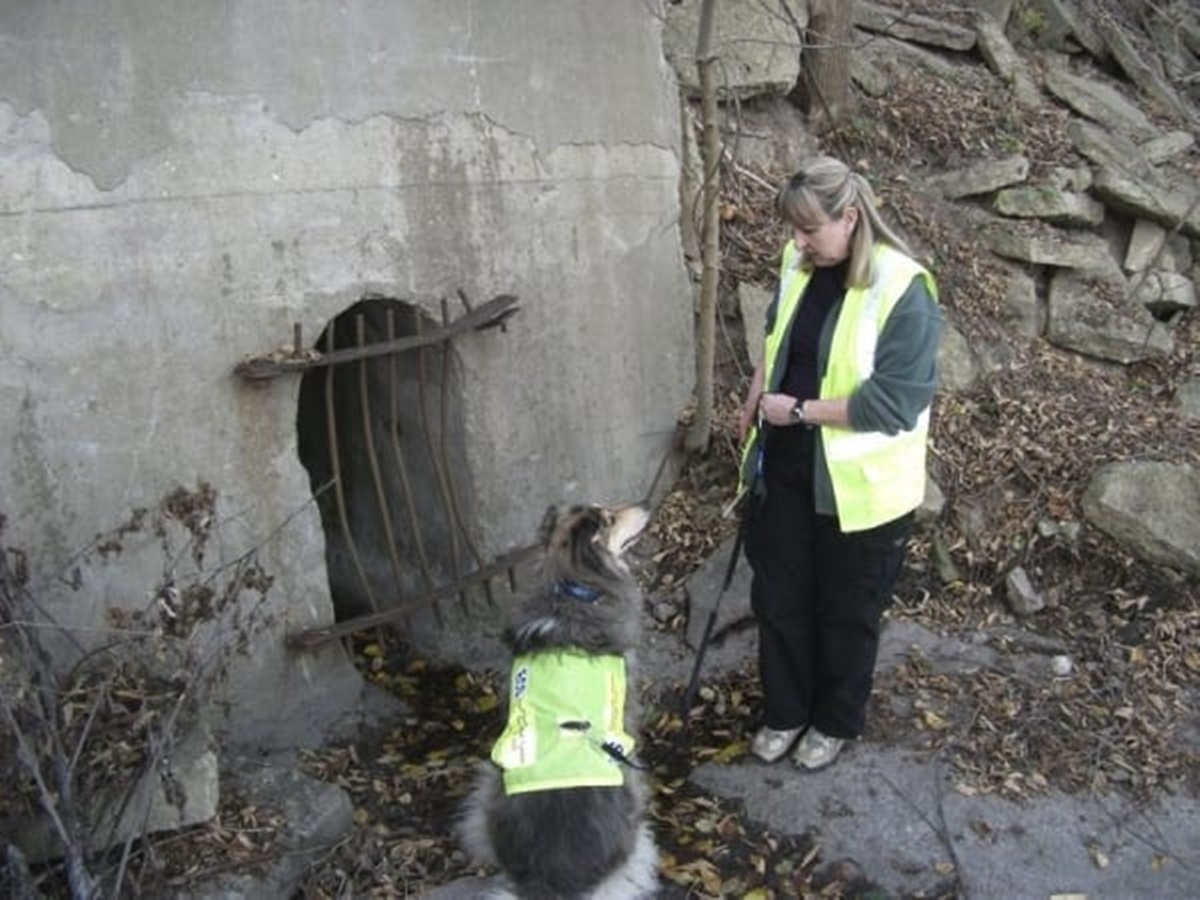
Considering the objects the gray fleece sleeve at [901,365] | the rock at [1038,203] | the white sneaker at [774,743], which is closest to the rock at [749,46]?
the rock at [1038,203]

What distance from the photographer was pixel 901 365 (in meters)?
3.71

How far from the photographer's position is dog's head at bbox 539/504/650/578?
3812 mm

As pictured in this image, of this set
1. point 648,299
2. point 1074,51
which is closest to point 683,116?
point 648,299

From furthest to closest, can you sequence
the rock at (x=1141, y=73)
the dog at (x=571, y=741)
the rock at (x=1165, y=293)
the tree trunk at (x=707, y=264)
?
the rock at (x=1141, y=73) → the rock at (x=1165, y=293) → the tree trunk at (x=707, y=264) → the dog at (x=571, y=741)

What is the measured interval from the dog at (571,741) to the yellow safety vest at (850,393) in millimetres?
774

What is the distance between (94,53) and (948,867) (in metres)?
3.95

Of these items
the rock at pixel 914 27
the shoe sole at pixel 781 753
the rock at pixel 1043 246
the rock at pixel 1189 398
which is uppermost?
the rock at pixel 914 27

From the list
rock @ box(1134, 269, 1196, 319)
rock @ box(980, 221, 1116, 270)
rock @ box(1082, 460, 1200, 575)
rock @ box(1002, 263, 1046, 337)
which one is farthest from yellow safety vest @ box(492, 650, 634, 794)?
rock @ box(1134, 269, 1196, 319)

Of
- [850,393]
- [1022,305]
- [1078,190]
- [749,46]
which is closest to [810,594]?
[850,393]

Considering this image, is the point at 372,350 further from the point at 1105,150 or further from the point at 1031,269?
the point at 1105,150

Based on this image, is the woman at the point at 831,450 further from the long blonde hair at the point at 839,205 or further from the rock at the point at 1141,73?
the rock at the point at 1141,73

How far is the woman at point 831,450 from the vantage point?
3.71 m

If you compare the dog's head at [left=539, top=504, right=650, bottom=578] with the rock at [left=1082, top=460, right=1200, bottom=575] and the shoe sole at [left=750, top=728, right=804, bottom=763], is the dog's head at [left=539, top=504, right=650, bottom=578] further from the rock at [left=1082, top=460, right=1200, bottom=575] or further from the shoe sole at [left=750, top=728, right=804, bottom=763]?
the rock at [left=1082, top=460, right=1200, bottom=575]

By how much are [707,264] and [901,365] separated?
1892 millimetres
